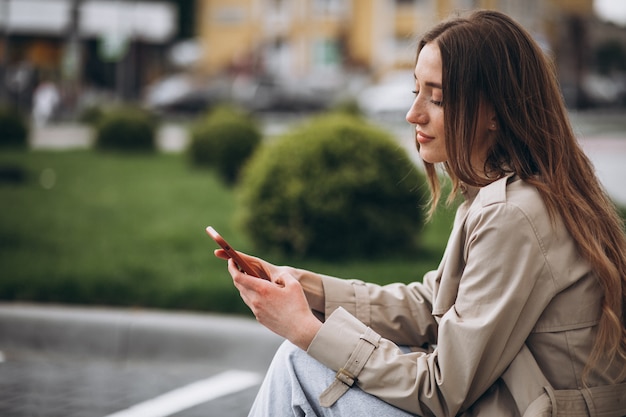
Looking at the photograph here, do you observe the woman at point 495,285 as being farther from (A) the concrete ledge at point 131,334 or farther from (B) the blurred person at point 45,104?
(B) the blurred person at point 45,104

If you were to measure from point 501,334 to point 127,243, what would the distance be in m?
5.52

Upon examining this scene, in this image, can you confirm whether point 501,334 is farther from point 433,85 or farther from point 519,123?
point 433,85

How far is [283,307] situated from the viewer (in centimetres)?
217

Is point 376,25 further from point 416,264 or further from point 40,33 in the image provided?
point 416,264

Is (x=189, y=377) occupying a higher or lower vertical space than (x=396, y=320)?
lower

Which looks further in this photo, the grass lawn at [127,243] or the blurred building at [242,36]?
the blurred building at [242,36]

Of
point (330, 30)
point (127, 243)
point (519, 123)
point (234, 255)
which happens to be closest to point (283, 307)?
point (234, 255)

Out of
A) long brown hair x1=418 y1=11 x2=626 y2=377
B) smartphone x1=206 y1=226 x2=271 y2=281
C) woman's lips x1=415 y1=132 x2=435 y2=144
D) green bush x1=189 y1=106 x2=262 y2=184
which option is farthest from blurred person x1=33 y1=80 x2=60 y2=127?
long brown hair x1=418 y1=11 x2=626 y2=377

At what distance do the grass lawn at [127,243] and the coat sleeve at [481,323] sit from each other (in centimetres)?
323

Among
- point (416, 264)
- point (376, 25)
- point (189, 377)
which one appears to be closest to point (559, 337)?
point (189, 377)

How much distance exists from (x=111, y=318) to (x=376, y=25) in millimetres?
46165

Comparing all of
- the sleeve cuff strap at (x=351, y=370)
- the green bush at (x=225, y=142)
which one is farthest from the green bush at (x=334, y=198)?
the green bush at (x=225, y=142)

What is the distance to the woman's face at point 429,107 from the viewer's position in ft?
7.25

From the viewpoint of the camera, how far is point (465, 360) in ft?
6.42
